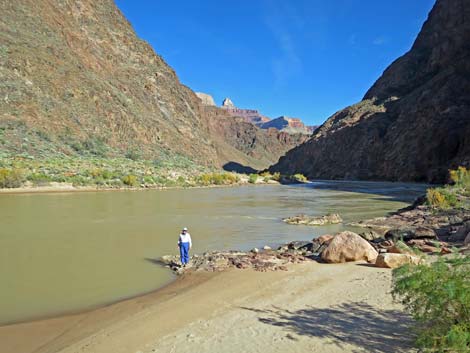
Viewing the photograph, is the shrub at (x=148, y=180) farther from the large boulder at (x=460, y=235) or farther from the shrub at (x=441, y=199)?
the large boulder at (x=460, y=235)

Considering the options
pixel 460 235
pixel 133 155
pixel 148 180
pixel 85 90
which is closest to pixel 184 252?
pixel 460 235

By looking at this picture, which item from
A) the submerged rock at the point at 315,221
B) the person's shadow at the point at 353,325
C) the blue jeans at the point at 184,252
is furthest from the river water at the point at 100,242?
the person's shadow at the point at 353,325

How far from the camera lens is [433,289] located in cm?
448

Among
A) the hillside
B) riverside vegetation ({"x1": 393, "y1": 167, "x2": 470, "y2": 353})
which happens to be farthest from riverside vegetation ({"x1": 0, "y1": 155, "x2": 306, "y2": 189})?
riverside vegetation ({"x1": 393, "y1": 167, "x2": 470, "y2": 353})

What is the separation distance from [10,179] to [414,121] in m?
63.5

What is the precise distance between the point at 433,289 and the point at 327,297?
287cm

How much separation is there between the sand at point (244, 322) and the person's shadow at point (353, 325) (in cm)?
1

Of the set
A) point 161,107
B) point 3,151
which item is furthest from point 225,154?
point 3,151

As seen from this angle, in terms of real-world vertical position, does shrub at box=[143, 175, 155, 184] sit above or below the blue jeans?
above

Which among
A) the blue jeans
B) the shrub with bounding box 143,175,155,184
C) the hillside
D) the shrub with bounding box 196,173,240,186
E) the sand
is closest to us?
the sand

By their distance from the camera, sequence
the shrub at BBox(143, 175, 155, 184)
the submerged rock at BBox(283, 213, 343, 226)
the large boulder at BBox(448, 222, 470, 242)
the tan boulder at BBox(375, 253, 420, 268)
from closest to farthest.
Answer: the tan boulder at BBox(375, 253, 420, 268), the large boulder at BBox(448, 222, 470, 242), the submerged rock at BBox(283, 213, 343, 226), the shrub at BBox(143, 175, 155, 184)

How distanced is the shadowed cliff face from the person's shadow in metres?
53.7

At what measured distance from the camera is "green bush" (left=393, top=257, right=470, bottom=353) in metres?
4.07

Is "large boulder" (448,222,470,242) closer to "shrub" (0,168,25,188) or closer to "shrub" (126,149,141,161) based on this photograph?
"shrub" (0,168,25,188)
